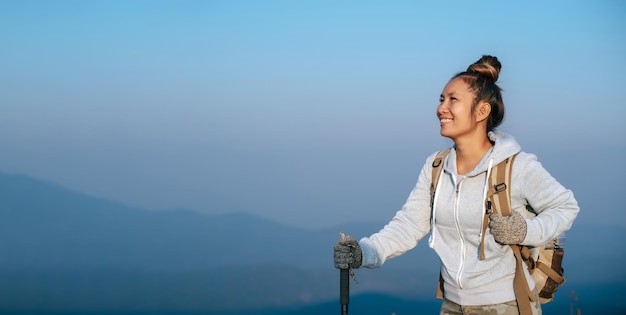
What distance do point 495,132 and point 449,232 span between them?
0.54 metres

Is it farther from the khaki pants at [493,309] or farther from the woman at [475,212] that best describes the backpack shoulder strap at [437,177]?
the khaki pants at [493,309]

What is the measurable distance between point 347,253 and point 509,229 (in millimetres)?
832

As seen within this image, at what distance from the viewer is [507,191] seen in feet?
13.5

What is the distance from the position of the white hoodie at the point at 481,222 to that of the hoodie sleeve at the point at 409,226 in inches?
0.6

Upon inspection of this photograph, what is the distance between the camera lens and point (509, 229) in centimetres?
394

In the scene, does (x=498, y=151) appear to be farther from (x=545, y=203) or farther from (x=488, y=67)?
(x=488, y=67)

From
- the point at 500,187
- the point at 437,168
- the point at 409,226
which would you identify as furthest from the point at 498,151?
the point at 409,226

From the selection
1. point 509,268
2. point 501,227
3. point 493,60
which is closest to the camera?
point 501,227

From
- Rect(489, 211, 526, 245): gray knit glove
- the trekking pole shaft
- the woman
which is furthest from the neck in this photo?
the trekking pole shaft

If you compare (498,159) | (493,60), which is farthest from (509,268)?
(493,60)

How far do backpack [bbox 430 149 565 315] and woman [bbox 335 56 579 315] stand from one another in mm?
37

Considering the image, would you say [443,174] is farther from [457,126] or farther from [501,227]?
[501,227]

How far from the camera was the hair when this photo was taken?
4.40 metres

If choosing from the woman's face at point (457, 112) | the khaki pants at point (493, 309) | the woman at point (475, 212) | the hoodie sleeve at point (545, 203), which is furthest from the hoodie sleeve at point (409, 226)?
the hoodie sleeve at point (545, 203)
